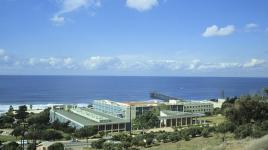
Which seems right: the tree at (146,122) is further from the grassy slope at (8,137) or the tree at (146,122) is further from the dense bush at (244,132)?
the dense bush at (244,132)

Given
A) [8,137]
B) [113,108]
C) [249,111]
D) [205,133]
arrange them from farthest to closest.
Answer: [113,108]
[8,137]
[249,111]
[205,133]

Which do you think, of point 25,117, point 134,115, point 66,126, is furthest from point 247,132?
point 25,117

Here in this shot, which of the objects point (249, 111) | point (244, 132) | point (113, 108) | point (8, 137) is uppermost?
point (249, 111)

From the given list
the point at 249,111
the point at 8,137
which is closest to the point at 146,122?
the point at 8,137

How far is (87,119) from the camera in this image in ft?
204

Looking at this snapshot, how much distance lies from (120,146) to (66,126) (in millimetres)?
28131

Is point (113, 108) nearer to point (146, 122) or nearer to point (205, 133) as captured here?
point (146, 122)

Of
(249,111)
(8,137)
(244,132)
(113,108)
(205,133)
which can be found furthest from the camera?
(113,108)

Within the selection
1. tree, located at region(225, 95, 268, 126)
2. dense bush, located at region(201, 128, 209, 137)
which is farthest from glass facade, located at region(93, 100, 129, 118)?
tree, located at region(225, 95, 268, 126)

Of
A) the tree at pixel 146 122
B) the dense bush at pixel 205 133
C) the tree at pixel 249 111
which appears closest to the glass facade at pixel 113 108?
the tree at pixel 146 122

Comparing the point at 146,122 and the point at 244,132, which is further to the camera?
the point at 146,122

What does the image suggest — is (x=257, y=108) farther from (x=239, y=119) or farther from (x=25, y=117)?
(x=25, y=117)

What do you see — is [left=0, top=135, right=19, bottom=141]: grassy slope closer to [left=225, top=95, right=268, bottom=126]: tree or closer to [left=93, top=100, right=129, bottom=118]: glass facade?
[left=93, top=100, right=129, bottom=118]: glass facade

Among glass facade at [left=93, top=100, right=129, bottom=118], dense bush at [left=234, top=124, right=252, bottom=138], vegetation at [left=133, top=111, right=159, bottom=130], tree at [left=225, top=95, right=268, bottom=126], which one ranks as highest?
tree at [left=225, top=95, right=268, bottom=126]
